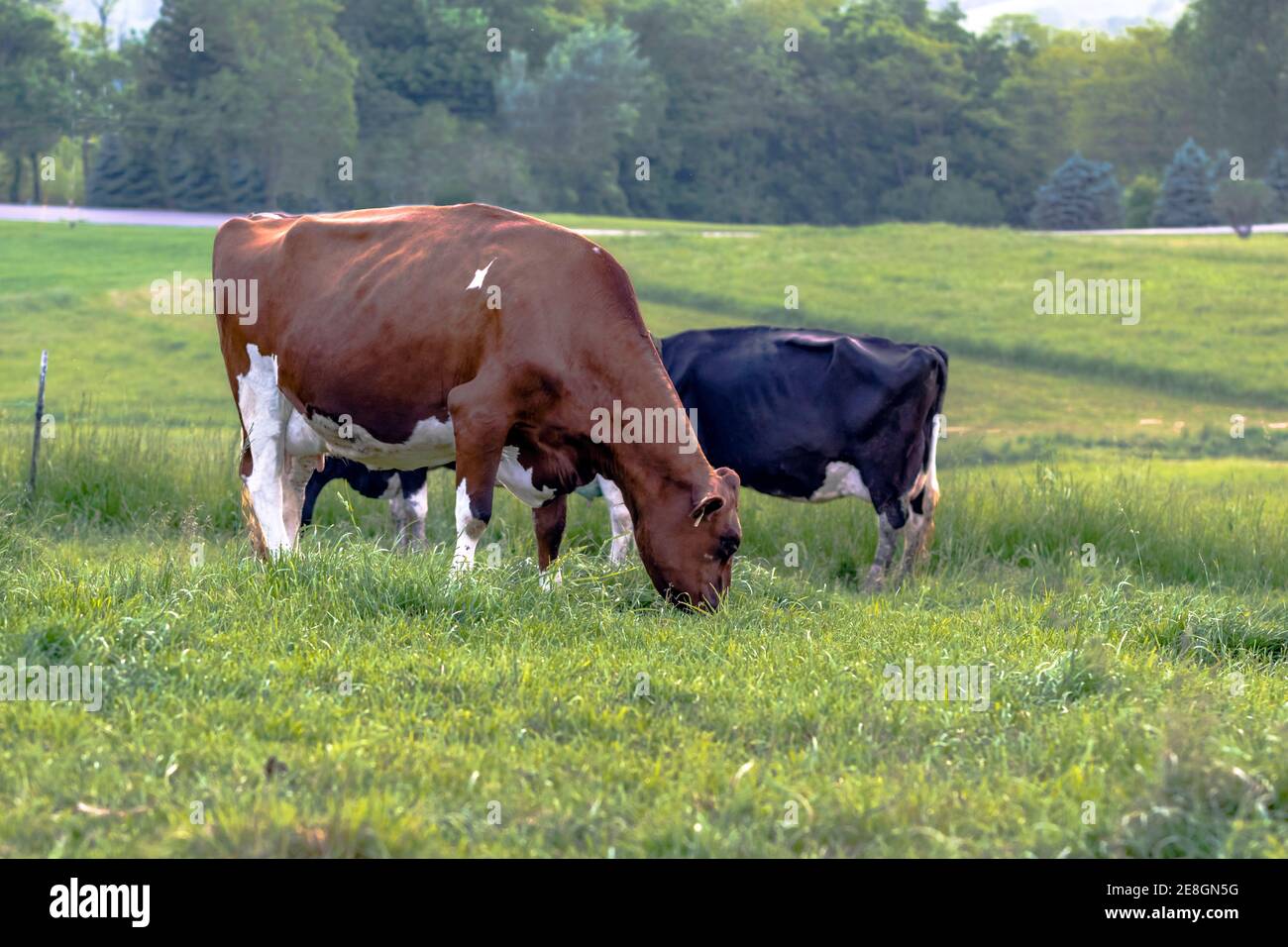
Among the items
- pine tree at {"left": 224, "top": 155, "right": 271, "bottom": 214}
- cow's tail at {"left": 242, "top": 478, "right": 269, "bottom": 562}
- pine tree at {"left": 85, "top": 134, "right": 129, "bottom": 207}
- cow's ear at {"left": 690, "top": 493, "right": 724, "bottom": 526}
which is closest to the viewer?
cow's ear at {"left": 690, "top": 493, "right": 724, "bottom": 526}

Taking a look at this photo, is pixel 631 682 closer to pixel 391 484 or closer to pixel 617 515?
pixel 617 515

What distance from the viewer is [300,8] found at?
1925 inches

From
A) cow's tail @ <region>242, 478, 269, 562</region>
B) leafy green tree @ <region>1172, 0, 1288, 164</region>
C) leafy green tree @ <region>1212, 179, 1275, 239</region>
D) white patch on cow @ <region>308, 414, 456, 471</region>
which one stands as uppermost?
leafy green tree @ <region>1172, 0, 1288, 164</region>

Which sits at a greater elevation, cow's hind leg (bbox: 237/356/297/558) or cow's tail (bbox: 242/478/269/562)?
cow's hind leg (bbox: 237/356/297/558)

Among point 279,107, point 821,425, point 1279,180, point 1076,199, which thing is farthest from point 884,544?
point 1279,180

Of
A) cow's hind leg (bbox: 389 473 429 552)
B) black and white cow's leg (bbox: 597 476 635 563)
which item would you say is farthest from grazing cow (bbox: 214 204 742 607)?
cow's hind leg (bbox: 389 473 429 552)

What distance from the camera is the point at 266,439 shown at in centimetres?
985

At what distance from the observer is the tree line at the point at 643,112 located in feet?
156

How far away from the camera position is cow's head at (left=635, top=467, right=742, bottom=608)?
27.8 feet

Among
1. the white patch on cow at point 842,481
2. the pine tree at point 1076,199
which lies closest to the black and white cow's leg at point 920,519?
the white patch on cow at point 842,481

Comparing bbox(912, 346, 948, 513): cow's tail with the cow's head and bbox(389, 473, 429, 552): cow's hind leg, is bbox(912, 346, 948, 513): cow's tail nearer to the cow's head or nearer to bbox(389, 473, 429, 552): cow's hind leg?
the cow's head

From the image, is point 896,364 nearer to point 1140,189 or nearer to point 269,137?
point 269,137

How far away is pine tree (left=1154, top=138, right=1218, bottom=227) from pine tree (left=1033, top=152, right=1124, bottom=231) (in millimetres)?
2056

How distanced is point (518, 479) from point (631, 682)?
99.2 inches
